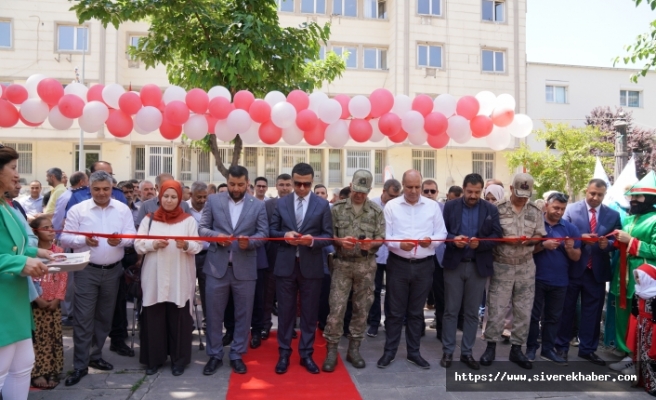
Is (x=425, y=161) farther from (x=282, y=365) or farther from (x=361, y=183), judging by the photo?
(x=282, y=365)

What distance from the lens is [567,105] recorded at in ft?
84.5

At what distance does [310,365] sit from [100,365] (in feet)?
6.79

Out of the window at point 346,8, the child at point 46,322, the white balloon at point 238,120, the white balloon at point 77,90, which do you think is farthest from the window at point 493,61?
the child at point 46,322

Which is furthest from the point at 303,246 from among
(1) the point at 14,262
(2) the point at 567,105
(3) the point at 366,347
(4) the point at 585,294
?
(2) the point at 567,105

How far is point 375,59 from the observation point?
22922 mm

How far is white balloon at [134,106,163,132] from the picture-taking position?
5.65 metres

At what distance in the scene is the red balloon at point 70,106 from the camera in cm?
557

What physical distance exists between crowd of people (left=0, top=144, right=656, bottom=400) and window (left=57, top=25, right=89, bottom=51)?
17.6 meters

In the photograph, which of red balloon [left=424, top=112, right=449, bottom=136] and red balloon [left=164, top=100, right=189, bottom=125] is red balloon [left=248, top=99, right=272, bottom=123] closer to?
red balloon [left=164, top=100, right=189, bottom=125]

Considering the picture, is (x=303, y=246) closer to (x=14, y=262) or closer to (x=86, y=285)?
(x=86, y=285)

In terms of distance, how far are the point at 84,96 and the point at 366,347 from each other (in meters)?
4.45

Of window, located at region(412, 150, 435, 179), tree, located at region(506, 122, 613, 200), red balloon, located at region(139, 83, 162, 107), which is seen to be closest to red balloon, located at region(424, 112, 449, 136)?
red balloon, located at region(139, 83, 162, 107)

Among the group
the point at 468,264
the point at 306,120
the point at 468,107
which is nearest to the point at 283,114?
the point at 306,120

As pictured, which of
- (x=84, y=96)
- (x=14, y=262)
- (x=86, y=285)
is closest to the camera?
(x=14, y=262)
